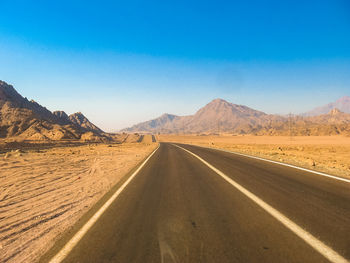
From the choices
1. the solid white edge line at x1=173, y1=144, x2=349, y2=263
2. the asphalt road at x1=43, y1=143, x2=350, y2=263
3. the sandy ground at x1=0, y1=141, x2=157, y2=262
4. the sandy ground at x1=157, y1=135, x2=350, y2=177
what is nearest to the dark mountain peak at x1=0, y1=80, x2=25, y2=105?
the sandy ground at x1=157, y1=135, x2=350, y2=177

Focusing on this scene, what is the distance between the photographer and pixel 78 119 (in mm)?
140500

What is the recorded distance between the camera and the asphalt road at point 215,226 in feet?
8.55

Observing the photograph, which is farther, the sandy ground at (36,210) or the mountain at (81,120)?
the mountain at (81,120)

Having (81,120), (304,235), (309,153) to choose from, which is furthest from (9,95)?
A: (304,235)

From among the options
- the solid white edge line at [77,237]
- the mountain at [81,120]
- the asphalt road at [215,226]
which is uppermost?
the mountain at [81,120]

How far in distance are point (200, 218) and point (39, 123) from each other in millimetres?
66860

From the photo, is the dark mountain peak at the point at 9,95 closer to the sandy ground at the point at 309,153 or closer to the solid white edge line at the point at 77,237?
the sandy ground at the point at 309,153

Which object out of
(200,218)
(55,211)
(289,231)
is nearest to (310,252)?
(289,231)

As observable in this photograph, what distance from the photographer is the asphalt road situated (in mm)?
2607

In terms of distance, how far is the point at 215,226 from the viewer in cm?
339

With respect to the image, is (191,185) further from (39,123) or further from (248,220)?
(39,123)

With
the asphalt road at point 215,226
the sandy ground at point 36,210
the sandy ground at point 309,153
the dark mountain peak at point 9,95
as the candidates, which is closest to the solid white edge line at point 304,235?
the asphalt road at point 215,226

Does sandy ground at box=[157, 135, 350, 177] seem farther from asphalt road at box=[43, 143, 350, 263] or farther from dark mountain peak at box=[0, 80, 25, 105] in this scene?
Answer: dark mountain peak at box=[0, 80, 25, 105]

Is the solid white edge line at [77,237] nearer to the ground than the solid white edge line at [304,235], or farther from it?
nearer to the ground
